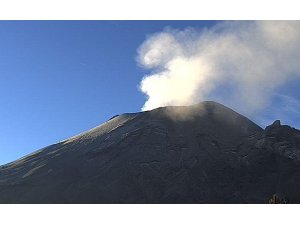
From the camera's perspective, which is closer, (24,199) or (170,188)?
(24,199)

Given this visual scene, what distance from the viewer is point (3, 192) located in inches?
7544

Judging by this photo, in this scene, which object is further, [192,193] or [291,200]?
[192,193]

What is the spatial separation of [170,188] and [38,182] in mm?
60954

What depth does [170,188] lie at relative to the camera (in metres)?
199

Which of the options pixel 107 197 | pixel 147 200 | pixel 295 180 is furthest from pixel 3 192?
pixel 295 180

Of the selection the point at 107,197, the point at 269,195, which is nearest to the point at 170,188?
the point at 107,197

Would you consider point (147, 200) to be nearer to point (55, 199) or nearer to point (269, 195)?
point (55, 199)
